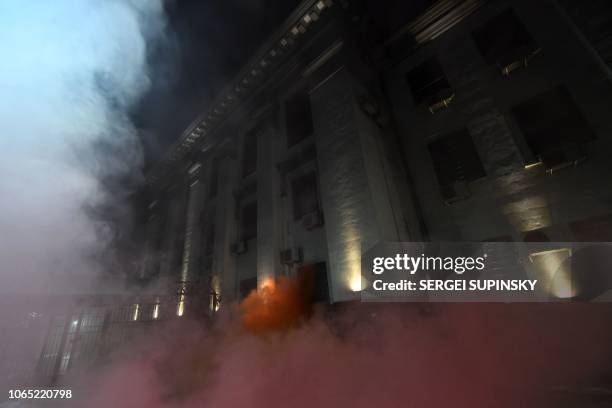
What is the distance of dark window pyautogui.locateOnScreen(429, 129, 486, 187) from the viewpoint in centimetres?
717

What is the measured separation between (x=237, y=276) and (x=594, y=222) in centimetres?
1147

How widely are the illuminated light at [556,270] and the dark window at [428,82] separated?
5.22m

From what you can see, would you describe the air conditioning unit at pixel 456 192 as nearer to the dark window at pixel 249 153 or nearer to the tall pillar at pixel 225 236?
the dark window at pixel 249 153

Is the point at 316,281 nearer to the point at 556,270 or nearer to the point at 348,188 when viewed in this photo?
the point at 348,188

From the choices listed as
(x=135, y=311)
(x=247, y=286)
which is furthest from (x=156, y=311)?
(x=247, y=286)

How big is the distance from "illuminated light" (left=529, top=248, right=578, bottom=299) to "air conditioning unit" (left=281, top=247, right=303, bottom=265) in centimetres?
642

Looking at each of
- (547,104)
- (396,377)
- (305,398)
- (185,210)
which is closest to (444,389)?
(396,377)

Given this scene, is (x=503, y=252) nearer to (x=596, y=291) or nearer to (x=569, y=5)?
(x=596, y=291)

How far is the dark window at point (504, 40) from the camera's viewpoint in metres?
6.86

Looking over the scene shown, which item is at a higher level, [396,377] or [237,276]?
[237,276]

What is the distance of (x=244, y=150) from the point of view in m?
13.3

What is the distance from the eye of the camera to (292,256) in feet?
29.5

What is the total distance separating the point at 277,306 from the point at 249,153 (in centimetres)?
822

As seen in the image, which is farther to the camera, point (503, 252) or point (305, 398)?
point (503, 252)
